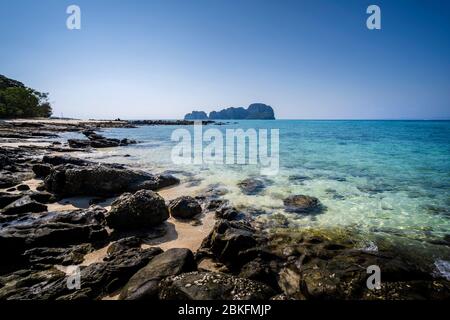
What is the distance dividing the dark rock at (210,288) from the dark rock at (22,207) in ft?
20.5

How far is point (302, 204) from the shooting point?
9789 millimetres

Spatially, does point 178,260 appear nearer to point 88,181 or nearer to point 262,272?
point 262,272

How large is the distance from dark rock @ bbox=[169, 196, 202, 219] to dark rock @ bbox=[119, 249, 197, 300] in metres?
3.25

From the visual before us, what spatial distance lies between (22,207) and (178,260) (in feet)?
20.2

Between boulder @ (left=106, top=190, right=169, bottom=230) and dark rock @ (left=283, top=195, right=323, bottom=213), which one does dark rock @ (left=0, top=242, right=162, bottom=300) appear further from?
dark rock @ (left=283, top=195, right=323, bottom=213)

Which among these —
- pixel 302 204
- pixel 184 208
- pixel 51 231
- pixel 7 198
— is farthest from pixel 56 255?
pixel 302 204

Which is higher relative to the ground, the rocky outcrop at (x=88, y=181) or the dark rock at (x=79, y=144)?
the dark rock at (x=79, y=144)

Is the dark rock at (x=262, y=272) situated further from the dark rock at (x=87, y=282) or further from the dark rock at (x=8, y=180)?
the dark rock at (x=8, y=180)

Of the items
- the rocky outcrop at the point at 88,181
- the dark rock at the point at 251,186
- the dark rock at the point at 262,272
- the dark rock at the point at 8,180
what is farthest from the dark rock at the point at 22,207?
the dark rock at the point at 251,186

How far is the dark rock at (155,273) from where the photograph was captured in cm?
419

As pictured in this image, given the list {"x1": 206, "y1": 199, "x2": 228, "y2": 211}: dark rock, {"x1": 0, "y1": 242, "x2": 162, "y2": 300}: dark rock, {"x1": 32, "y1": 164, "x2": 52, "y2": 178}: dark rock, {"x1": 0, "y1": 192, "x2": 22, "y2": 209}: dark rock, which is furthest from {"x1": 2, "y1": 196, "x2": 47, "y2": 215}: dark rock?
{"x1": 206, "y1": 199, "x2": 228, "y2": 211}: dark rock

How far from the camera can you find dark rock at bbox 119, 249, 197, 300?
4191mm
